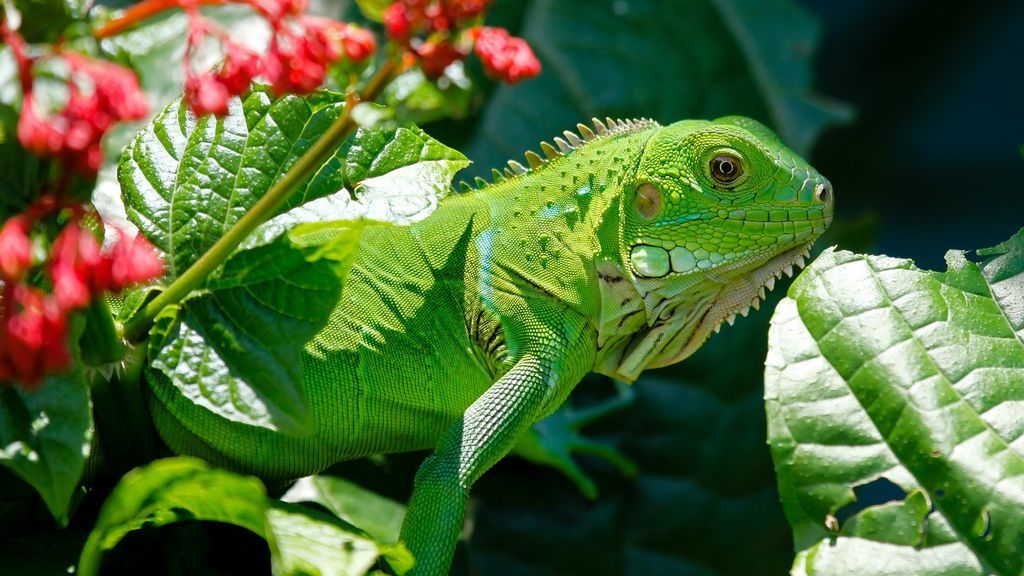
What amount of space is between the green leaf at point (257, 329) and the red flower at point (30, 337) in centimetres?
27

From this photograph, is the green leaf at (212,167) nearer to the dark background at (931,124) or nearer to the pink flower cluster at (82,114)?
the pink flower cluster at (82,114)

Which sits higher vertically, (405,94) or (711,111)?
(711,111)

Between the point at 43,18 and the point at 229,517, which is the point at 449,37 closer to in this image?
the point at 43,18

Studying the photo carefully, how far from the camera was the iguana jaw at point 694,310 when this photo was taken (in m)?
1.69

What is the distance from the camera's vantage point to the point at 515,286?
164 centimetres

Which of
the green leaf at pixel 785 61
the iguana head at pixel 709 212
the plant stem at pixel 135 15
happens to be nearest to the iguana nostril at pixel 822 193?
the iguana head at pixel 709 212

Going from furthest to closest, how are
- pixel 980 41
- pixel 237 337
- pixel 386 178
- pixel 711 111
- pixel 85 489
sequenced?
1. pixel 980 41
2. pixel 711 111
3. pixel 85 489
4. pixel 386 178
5. pixel 237 337

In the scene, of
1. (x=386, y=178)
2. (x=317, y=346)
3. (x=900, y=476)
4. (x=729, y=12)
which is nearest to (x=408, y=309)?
(x=317, y=346)

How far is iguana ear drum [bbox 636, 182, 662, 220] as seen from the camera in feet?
5.46

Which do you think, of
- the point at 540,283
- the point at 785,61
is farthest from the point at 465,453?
the point at 785,61

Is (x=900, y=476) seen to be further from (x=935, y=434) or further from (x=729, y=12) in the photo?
(x=729, y=12)

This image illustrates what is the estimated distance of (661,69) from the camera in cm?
302

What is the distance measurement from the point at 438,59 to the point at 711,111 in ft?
6.50

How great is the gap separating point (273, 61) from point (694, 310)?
2.85 ft
